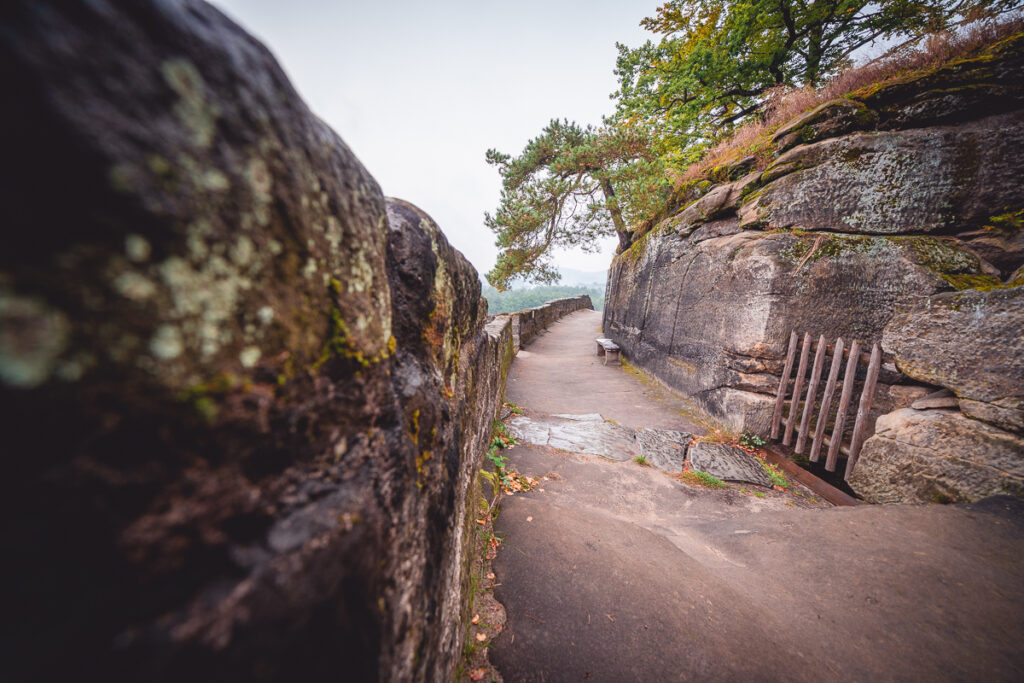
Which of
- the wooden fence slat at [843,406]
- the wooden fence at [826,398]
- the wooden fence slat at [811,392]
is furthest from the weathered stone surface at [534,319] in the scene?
the wooden fence slat at [843,406]

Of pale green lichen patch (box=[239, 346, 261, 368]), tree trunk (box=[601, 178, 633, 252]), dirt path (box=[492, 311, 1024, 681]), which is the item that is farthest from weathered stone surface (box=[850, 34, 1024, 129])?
pale green lichen patch (box=[239, 346, 261, 368])

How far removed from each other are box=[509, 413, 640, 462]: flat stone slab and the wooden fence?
2.19 metres

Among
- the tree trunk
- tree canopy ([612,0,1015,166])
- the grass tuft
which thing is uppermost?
tree canopy ([612,0,1015,166])

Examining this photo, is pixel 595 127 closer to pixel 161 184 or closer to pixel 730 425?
pixel 730 425

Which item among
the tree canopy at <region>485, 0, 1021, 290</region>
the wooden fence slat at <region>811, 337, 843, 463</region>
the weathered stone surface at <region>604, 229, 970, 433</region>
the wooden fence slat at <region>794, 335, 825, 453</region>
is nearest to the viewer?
the weathered stone surface at <region>604, 229, 970, 433</region>

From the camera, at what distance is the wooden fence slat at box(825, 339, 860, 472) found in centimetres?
404

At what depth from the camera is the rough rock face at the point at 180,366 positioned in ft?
1.36

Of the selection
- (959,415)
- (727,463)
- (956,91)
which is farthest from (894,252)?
(727,463)

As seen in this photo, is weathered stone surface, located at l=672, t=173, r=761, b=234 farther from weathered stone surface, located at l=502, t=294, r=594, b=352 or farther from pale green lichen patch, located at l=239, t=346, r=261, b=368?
pale green lichen patch, located at l=239, t=346, r=261, b=368

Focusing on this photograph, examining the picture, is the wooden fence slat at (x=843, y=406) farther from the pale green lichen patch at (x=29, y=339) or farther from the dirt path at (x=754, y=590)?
the pale green lichen patch at (x=29, y=339)

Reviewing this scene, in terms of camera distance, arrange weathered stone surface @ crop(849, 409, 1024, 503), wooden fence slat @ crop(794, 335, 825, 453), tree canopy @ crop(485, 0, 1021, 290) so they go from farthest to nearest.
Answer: tree canopy @ crop(485, 0, 1021, 290)
wooden fence slat @ crop(794, 335, 825, 453)
weathered stone surface @ crop(849, 409, 1024, 503)

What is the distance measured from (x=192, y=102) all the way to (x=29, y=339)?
454mm

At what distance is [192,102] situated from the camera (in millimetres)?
565

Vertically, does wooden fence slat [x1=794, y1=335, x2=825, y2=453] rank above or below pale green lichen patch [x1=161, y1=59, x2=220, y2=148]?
below
